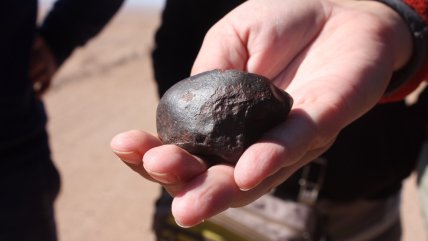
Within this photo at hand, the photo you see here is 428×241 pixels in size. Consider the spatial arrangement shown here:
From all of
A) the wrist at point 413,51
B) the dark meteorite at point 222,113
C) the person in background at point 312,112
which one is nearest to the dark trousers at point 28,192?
the person in background at point 312,112

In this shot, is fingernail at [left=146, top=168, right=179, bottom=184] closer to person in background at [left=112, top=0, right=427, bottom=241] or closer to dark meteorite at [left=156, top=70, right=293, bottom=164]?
person in background at [left=112, top=0, right=427, bottom=241]

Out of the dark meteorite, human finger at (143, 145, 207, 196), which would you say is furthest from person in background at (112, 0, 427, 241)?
the dark meteorite

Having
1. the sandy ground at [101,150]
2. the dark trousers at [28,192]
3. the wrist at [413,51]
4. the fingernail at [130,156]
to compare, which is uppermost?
the fingernail at [130,156]

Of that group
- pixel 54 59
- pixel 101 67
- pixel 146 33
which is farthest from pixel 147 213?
pixel 146 33

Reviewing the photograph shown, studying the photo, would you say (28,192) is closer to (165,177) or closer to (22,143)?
(22,143)

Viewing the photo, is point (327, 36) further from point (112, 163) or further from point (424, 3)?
point (112, 163)

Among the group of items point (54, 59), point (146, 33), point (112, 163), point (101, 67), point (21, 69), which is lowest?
point (146, 33)

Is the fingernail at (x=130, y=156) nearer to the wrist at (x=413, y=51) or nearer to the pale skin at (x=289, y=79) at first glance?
the pale skin at (x=289, y=79)

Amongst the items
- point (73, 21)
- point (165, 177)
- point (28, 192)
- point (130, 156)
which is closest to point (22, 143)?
point (28, 192)
